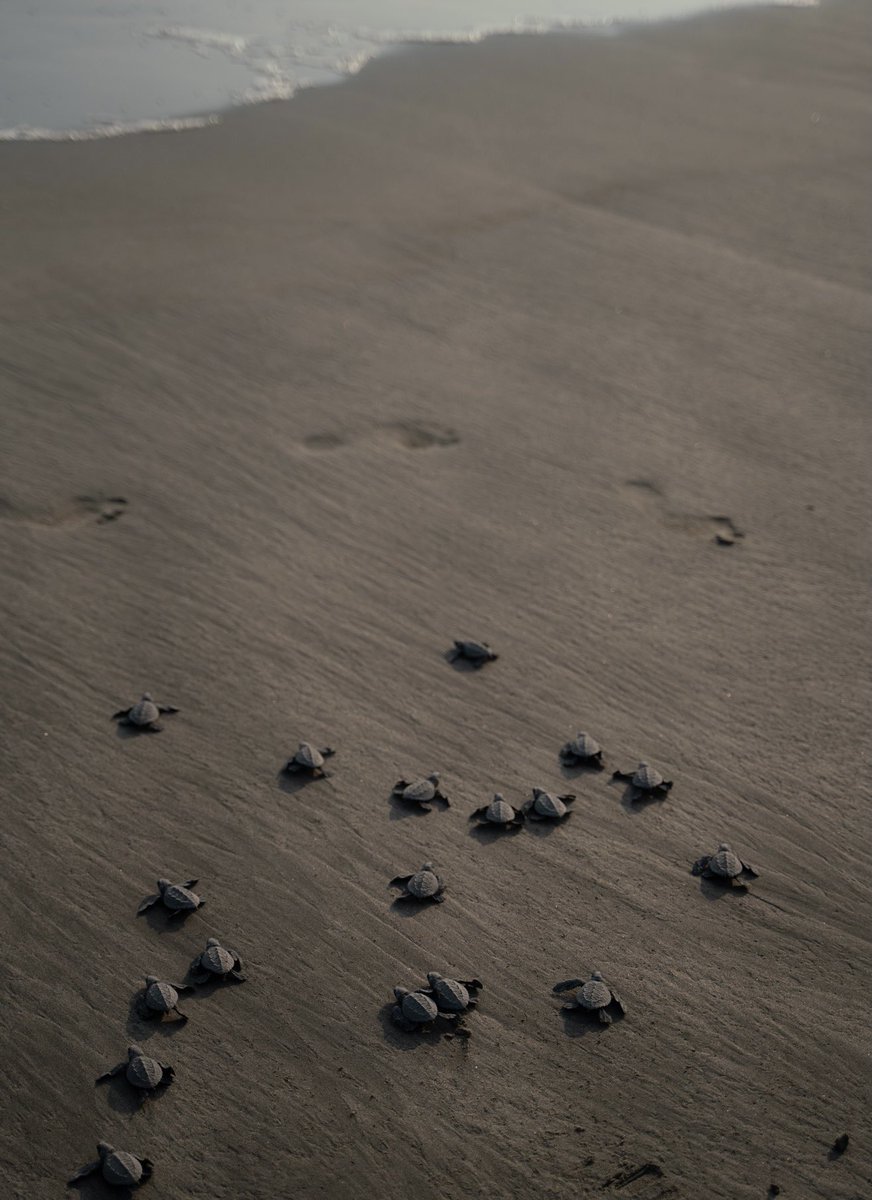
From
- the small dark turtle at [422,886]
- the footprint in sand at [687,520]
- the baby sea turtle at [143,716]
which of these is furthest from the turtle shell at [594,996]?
the footprint in sand at [687,520]

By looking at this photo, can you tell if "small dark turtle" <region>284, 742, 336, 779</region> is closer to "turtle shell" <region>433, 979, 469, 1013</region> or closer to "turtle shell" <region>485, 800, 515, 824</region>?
"turtle shell" <region>485, 800, 515, 824</region>

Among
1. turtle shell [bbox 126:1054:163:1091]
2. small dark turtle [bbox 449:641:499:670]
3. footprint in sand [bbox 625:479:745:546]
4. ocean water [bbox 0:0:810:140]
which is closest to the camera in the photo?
turtle shell [bbox 126:1054:163:1091]

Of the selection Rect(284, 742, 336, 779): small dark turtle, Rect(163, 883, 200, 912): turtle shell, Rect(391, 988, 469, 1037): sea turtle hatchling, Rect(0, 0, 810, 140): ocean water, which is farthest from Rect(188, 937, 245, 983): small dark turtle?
Rect(0, 0, 810, 140): ocean water

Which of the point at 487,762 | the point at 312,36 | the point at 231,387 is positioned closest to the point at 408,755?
the point at 487,762

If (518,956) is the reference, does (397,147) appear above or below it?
above

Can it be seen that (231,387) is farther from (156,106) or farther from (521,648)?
(156,106)

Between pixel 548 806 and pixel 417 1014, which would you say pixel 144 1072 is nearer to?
pixel 417 1014
